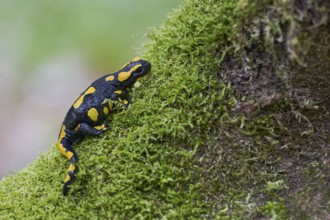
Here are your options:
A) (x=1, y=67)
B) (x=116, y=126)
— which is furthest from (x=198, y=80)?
(x=1, y=67)

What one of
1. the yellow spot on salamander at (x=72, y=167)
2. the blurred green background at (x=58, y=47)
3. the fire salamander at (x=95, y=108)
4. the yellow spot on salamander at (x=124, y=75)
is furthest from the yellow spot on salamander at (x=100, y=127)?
the blurred green background at (x=58, y=47)

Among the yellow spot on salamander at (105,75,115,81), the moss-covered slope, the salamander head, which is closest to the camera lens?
the moss-covered slope

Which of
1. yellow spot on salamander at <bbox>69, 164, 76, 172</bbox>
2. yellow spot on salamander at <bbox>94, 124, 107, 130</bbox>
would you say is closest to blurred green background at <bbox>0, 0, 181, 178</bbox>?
yellow spot on salamander at <bbox>94, 124, 107, 130</bbox>

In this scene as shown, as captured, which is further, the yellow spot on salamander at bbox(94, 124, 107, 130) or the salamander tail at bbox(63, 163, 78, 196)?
the yellow spot on salamander at bbox(94, 124, 107, 130)

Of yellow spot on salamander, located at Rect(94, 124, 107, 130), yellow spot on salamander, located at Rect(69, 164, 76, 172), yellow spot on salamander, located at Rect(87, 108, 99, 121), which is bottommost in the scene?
yellow spot on salamander, located at Rect(69, 164, 76, 172)

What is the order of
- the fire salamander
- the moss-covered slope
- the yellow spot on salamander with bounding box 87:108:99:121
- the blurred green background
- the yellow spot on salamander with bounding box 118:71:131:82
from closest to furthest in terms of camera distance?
1. the moss-covered slope
2. the fire salamander
3. the yellow spot on salamander with bounding box 87:108:99:121
4. the yellow spot on salamander with bounding box 118:71:131:82
5. the blurred green background

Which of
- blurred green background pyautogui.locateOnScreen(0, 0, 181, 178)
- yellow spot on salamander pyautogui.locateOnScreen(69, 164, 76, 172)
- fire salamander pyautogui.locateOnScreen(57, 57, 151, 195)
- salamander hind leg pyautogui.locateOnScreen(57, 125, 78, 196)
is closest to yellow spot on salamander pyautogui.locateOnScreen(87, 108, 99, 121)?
fire salamander pyautogui.locateOnScreen(57, 57, 151, 195)

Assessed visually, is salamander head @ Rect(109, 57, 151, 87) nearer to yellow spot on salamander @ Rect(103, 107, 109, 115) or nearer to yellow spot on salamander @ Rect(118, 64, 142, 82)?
yellow spot on salamander @ Rect(118, 64, 142, 82)

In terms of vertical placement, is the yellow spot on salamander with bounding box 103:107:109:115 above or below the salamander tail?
above
